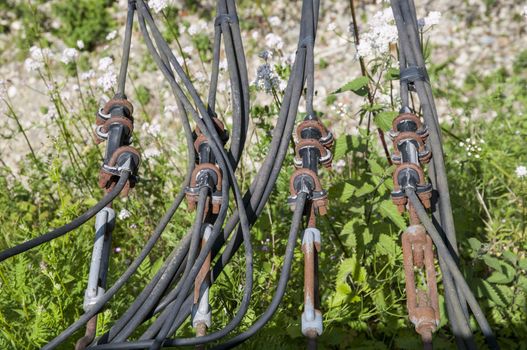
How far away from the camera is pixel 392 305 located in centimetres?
237

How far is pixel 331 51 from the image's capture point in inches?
198

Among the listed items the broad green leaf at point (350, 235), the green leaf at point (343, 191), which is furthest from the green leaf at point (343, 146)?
the broad green leaf at point (350, 235)

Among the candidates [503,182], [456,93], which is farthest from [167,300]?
[456,93]

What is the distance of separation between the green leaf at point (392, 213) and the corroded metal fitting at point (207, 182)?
1.00m

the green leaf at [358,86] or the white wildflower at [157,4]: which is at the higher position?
the white wildflower at [157,4]

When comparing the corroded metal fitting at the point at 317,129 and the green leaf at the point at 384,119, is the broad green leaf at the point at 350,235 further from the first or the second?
the corroded metal fitting at the point at 317,129

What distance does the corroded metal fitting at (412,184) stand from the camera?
1366 millimetres

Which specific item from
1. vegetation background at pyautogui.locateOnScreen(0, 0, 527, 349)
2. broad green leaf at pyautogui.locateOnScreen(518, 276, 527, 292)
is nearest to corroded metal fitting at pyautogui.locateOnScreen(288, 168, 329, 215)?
vegetation background at pyautogui.locateOnScreen(0, 0, 527, 349)

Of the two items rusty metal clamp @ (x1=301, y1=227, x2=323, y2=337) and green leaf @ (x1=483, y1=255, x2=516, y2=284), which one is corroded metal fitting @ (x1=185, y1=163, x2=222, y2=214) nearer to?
rusty metal clamp @ (x1=301, y1=227, x2=323, y2=337)

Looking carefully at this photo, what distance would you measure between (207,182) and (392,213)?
3.50ft

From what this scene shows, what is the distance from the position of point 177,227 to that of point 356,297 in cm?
92

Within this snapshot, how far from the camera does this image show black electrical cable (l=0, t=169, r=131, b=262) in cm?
136

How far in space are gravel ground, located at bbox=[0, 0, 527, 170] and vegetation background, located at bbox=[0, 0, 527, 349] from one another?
0.01m

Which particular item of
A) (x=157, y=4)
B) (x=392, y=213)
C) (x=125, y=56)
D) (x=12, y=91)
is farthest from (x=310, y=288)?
(x=12, y=91)
